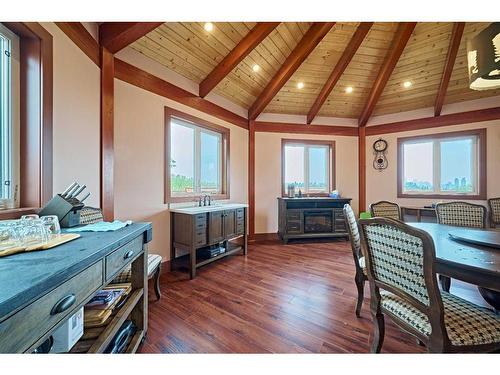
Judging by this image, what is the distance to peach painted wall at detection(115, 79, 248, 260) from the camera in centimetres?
254

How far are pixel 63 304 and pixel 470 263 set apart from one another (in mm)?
1846

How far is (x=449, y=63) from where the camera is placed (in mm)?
3604

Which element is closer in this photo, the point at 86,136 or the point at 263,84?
the point at 86,136

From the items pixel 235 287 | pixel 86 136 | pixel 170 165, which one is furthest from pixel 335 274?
pixel 86 136

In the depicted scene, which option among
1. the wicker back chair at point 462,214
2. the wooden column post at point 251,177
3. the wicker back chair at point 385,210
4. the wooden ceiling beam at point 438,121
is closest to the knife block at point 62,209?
the wicker back chair at point 385,210

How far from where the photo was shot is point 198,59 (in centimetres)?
322

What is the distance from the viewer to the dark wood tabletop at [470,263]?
3.68ft

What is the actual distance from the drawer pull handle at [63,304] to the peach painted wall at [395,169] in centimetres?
548

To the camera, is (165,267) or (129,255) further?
(165,267)

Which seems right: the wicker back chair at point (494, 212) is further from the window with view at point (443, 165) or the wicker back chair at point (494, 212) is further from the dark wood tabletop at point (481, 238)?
the dark wood tabletop at point (481, 238)

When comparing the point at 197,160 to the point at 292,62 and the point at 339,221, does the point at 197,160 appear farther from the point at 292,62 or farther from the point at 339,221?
the point at 339,221

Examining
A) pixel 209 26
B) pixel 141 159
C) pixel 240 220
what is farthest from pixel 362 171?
pixel 141 159
